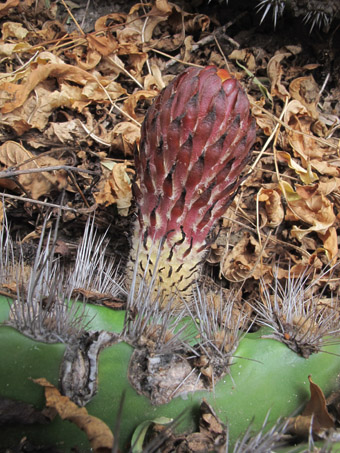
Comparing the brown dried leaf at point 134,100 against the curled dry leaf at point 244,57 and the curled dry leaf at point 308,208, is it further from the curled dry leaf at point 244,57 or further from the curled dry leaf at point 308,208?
the curled dry leaf at point 308,208

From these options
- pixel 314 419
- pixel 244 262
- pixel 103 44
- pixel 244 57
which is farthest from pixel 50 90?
pixel 314 419

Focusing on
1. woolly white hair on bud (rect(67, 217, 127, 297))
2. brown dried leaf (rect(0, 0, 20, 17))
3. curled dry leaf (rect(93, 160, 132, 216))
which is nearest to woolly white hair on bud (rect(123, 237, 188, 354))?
woolly white hair on bud (rect(67, 217, 127, 297))

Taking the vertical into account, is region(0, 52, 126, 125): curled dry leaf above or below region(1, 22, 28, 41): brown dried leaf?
below

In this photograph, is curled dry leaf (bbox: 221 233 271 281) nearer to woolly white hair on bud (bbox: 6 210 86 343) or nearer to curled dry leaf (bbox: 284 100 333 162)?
curled dry leaf (bbox: 284 100 333 162)

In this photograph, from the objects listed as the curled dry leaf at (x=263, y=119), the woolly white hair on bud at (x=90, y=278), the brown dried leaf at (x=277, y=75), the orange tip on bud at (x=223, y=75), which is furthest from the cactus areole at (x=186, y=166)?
the brown dried leaf at (x=277, y=75)

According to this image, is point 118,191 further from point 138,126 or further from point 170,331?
point 170,331

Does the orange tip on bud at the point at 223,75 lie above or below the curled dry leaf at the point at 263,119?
above
